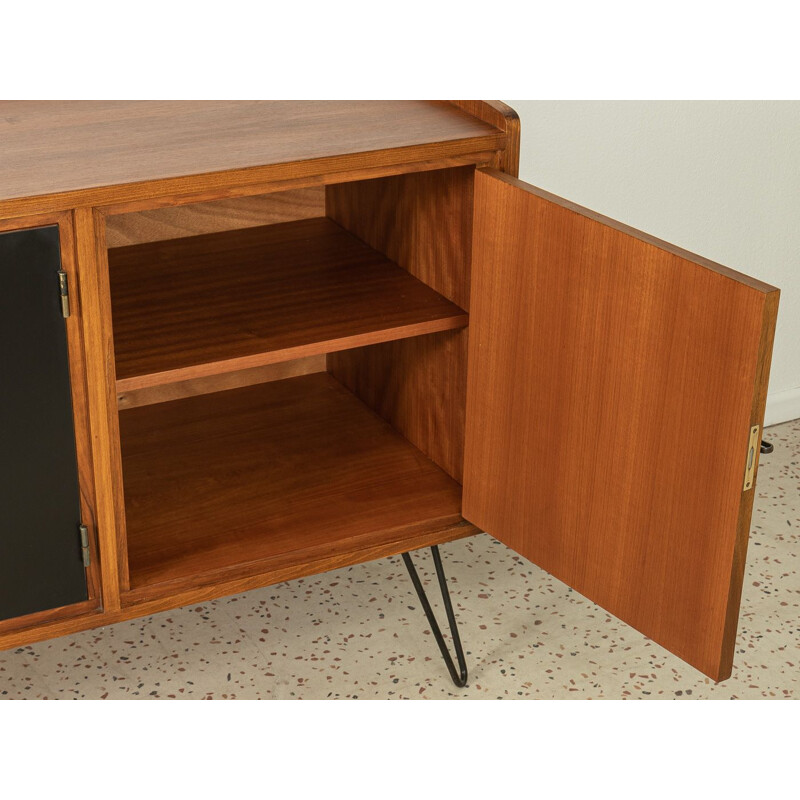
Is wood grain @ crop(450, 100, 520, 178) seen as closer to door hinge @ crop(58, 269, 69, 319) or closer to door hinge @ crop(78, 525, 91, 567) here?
door hinge @ crop(58, 269, 69, 319)

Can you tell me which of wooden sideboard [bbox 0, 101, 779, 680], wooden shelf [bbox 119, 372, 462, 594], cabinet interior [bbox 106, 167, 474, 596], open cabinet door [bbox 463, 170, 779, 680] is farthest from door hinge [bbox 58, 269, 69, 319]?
open cabinet door [bbox 463, 170, 779, 680]

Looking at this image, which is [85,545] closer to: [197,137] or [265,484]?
[265,484]

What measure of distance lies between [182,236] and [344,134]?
47cm

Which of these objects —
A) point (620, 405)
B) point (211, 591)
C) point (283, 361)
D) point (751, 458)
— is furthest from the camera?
point (283, 361)

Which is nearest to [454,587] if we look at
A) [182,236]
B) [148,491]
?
[148,491]

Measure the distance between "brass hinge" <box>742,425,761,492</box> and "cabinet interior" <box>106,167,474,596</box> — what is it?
0.52 m

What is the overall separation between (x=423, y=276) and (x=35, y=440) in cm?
64

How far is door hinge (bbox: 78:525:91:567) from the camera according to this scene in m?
1.57

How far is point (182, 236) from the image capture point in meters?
1.99

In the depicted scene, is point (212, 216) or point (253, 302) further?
point (212, 216)

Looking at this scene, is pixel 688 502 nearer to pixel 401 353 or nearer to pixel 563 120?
pixel 401 353

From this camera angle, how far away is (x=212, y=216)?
200 centimetres

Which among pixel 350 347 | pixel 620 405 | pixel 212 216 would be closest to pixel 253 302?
pixel 350 347

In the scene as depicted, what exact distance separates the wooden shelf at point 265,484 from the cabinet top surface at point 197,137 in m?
0.54
